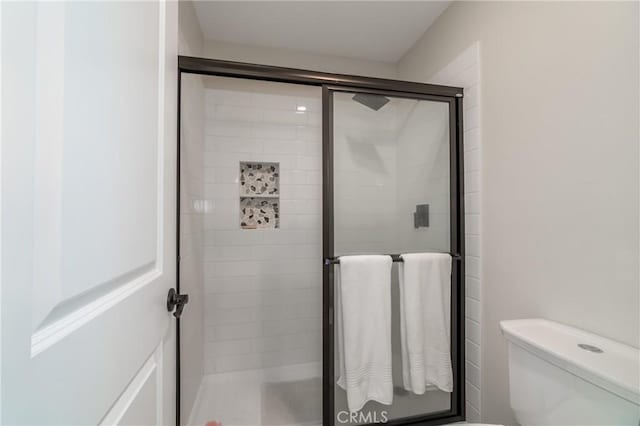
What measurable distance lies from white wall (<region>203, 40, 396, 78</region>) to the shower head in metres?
0.97

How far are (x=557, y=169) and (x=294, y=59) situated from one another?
5.96 ft

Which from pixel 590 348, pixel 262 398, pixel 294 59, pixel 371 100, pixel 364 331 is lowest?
pixel 262 398

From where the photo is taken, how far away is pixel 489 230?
132 cm

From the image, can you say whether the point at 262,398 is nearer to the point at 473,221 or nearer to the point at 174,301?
the point at 174,301

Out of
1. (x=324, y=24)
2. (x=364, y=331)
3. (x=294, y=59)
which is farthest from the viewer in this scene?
(x=294, y=59)

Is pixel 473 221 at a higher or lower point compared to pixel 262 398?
higher

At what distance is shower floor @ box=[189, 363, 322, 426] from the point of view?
161cm

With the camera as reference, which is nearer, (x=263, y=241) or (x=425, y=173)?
(x=425, y=173)

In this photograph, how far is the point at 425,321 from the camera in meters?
1.38

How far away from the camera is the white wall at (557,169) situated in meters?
0.82

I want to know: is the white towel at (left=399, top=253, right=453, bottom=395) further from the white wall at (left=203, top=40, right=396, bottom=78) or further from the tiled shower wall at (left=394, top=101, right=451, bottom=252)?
the white wall at (left=203, top=40, right=396, bottom=78)

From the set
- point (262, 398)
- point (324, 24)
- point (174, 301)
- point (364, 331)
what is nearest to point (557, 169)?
point (364, 331)

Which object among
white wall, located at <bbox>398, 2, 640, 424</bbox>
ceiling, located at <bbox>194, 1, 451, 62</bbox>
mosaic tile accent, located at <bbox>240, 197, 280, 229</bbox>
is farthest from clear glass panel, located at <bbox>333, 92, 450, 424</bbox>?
mosaic tile accent, located at <bbox>240, 197, 280, 229</bbox>

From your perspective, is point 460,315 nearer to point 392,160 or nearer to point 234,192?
point 392,160
